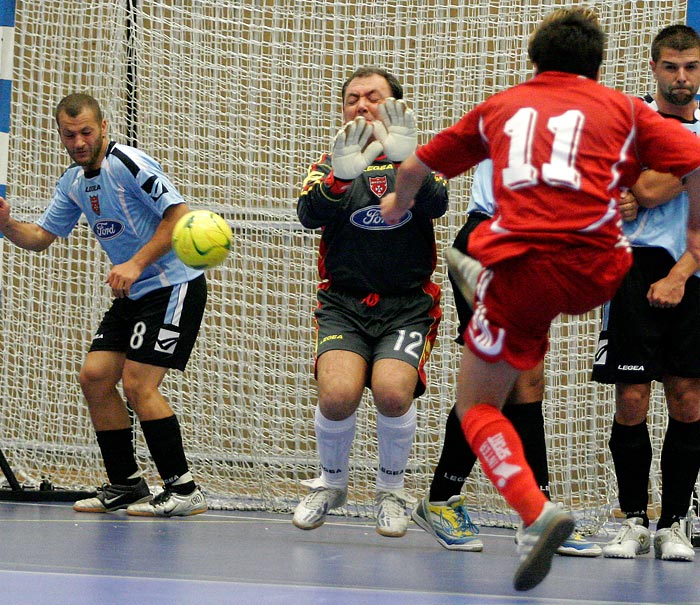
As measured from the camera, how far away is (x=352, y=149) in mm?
3861

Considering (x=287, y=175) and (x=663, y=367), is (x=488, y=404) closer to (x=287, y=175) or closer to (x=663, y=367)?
(x=663, y=367)

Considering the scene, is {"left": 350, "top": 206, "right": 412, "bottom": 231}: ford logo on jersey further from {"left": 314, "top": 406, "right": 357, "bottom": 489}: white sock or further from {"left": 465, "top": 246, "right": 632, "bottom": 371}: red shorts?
{"left": 465, "top": 246, "right": 632, "bottom": 371}: red shorts

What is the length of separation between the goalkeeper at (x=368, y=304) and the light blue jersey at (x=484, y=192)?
0.12m

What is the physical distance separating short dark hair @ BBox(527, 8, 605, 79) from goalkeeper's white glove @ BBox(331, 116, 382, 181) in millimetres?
952

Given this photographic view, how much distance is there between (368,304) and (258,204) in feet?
6.20

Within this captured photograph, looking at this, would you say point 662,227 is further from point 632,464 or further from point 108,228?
point 108,228

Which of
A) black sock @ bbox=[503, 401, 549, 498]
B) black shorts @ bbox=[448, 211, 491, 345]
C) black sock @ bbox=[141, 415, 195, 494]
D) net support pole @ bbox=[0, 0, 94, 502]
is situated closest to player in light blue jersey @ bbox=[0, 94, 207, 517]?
black sock @ bbox=[141, 415, 195, 494]

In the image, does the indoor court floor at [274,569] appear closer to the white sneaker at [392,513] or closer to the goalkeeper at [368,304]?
the white sneaker at [392,513]

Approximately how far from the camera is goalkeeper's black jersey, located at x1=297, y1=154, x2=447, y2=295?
4191mm

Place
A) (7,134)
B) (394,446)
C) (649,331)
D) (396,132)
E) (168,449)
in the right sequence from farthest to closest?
(7,134), (168,449), (394,446), (649,331), (396,132)

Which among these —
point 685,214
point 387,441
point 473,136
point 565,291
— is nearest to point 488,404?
point 565,291

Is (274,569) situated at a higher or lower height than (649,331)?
lower

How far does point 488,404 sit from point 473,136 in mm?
769

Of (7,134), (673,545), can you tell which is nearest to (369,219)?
(673,545)
